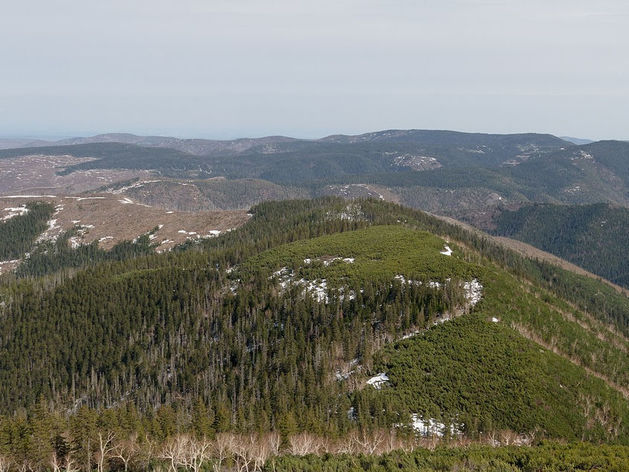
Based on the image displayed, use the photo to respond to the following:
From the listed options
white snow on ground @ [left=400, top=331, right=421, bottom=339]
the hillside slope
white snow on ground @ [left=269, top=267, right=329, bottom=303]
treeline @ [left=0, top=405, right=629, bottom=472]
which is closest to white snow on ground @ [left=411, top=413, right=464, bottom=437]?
the hillside slope

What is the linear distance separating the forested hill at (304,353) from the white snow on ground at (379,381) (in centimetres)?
37

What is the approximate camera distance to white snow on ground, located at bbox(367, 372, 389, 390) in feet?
280

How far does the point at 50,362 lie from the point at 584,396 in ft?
484

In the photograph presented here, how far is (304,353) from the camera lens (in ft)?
339

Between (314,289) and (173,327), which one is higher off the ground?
(314,289)

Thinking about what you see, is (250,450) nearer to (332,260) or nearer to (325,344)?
(325,344)

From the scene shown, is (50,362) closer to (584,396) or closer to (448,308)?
(448,308)

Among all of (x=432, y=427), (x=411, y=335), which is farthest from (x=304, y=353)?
(x=432, y=427)

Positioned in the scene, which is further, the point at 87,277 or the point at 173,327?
the point at 87,277

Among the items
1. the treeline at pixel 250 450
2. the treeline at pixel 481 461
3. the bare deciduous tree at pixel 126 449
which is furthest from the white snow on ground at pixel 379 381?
the bare deciduous tree at pixel 126 449

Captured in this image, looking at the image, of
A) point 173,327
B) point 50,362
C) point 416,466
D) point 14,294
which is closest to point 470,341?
point 416,466

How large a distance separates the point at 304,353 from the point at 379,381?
2357cm

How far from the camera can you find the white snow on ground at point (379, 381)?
8535 cm

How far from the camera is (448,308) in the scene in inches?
4190
